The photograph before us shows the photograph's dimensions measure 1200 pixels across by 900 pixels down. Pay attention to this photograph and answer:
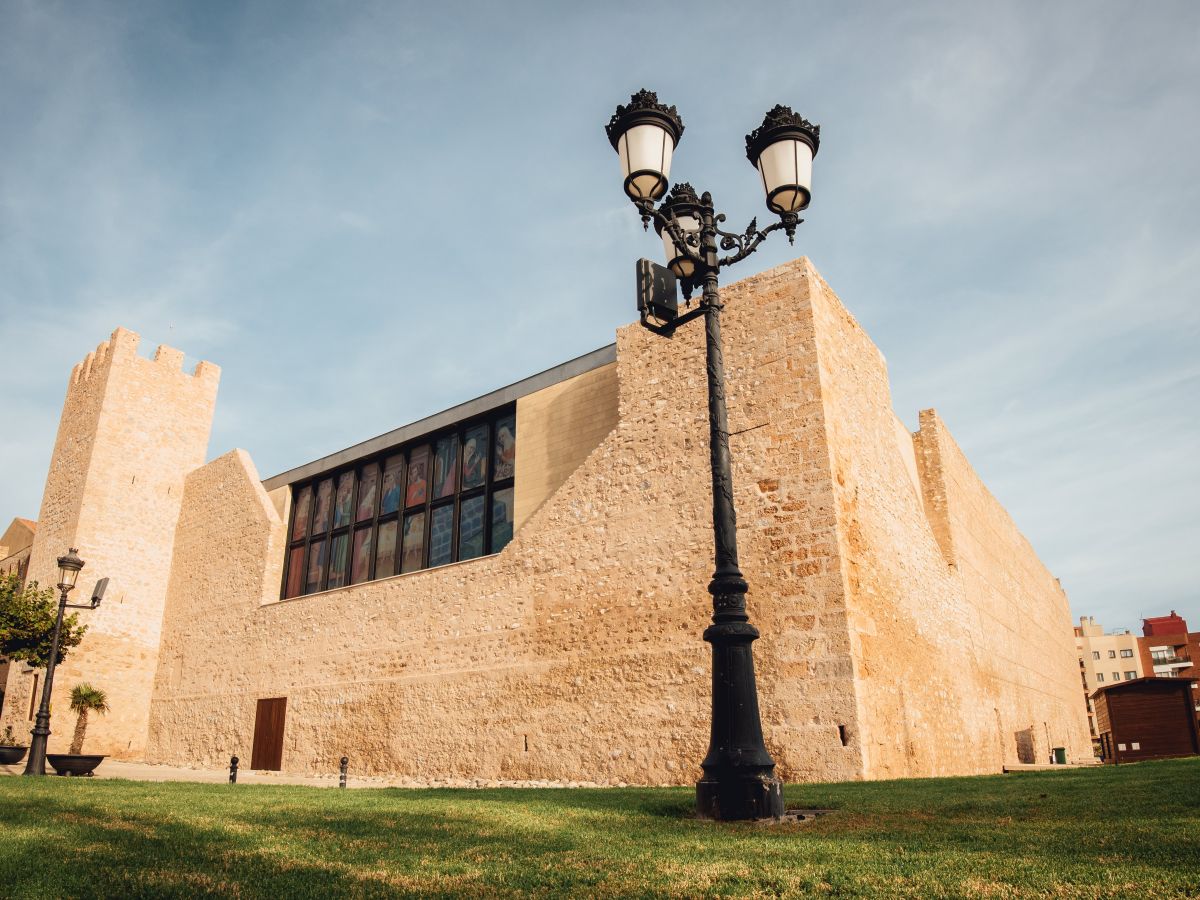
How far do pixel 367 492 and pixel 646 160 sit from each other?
17.2 metres

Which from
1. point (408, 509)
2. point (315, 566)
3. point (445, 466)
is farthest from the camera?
point (315, 566)

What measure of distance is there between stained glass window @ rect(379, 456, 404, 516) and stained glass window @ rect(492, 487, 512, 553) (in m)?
3.81

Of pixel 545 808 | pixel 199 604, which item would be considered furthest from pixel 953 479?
pixel 199 604

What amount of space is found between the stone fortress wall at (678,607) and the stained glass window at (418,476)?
2.61 m

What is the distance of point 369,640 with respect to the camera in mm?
18484

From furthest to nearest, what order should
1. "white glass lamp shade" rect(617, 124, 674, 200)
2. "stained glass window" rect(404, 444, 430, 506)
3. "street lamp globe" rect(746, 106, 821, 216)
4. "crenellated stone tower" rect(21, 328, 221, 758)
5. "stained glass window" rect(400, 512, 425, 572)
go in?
"crenellated stone tower" rect(21, 328, 221, 758) → "stained glass window" rect(404, 444, 430, 506) → "stained glass window" rect(400, 512, 425, 572) → "street lamp globe" rect(746, 106, 821, 216) → "white glass lamp shade" rect(617, 124, 674, 200)

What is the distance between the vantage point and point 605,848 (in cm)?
427

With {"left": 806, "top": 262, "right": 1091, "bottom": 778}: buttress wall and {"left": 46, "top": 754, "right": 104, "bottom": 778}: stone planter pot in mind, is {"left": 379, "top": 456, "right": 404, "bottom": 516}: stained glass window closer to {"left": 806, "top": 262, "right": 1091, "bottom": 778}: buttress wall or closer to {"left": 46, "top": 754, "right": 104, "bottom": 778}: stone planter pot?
{"left": 46, "top": 754, "right": 104, "bottom": 778}: stone planter pot

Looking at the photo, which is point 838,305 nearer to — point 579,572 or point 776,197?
point 579,572

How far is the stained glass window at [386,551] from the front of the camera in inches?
818

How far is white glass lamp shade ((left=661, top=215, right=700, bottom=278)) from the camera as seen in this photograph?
7.39 metres

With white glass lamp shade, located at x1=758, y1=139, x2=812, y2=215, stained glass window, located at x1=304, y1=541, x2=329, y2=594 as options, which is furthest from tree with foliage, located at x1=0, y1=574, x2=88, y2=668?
white glass lamp shade, located at x1=758, y1=139, x2=812, y2=215

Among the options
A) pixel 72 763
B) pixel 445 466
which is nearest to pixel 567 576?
pixel 445 466

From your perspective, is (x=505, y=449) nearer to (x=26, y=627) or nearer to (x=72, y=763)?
(x=72, y=763)
